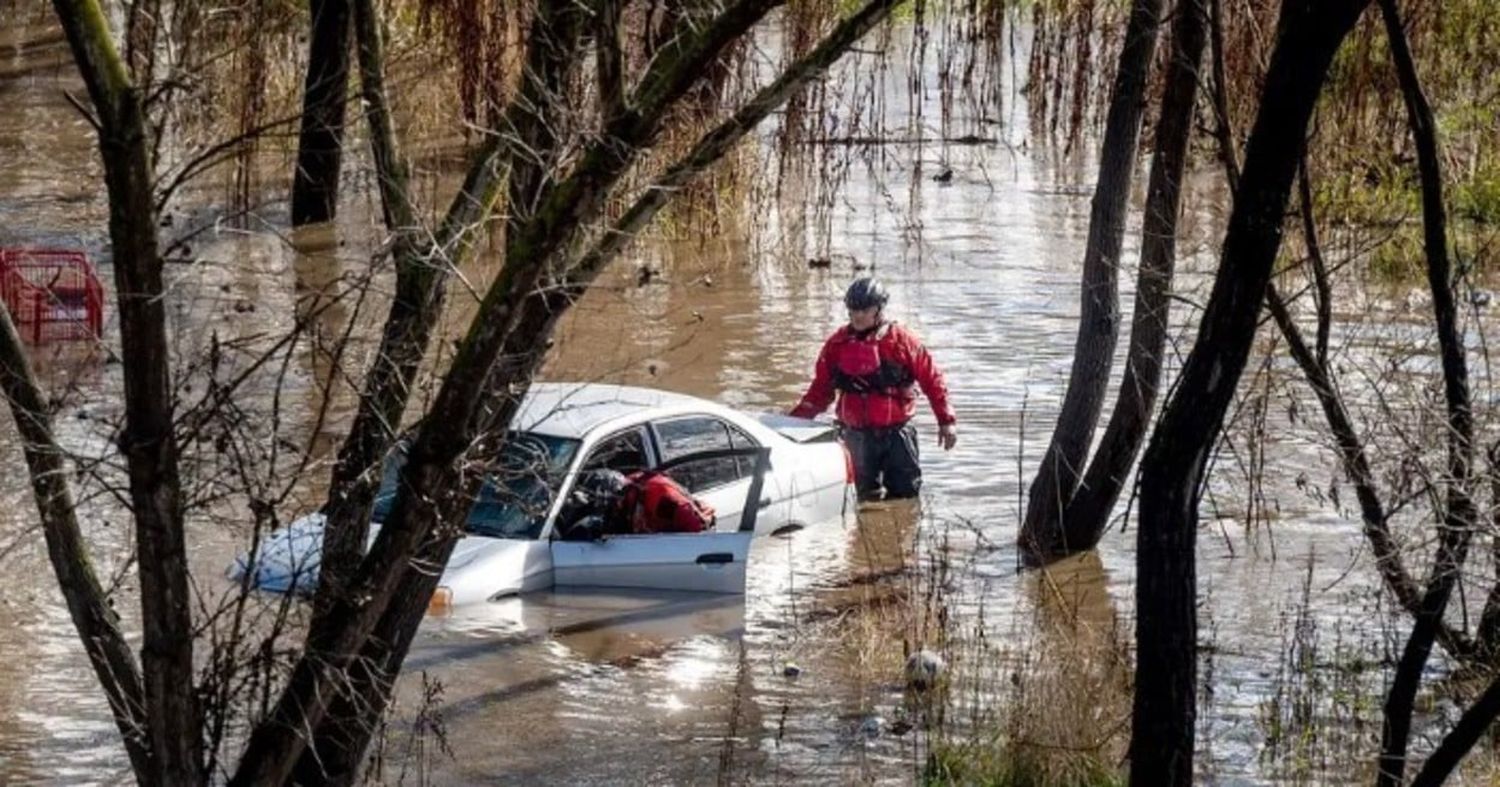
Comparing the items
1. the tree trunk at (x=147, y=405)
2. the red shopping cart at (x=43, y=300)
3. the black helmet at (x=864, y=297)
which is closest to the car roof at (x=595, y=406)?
the black helmet at (x=864, y=297)

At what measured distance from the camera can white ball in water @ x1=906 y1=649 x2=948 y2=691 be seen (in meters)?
11.1

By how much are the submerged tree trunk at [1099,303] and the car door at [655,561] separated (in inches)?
63.1

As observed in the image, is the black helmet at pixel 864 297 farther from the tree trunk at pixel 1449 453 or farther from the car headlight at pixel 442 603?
the tree trunk at pixel 1449 453

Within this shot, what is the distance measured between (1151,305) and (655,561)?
3.19 meters

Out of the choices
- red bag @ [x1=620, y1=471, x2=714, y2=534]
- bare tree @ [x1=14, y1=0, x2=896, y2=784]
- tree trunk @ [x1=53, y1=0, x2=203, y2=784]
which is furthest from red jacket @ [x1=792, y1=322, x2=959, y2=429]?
tree trunk @ [x1=53, y1=0, x2=203, y2=784]

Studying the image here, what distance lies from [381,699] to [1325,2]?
349 centimetres

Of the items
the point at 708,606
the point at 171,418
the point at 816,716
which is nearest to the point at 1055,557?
the point at 708,606

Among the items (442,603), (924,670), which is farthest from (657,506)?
(924,670)

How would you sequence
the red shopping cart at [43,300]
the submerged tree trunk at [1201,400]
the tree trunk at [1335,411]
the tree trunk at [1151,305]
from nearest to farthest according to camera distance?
the submerged tree trunk at [1201,400] < the tree trunk at [1335,411] < the tree trunk at [1151,305] < the red shopping cart at [43,300]

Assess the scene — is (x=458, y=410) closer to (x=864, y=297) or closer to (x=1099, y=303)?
(x=1099, y=303)

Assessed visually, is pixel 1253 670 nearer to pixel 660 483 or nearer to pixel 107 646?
pixel 660 483

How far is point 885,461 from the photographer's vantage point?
15.5 meters

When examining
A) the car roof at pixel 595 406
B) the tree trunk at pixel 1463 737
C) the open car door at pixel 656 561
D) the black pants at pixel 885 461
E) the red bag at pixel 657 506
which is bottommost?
the tree trunk at pixel 1463 737

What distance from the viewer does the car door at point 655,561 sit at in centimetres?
1271
